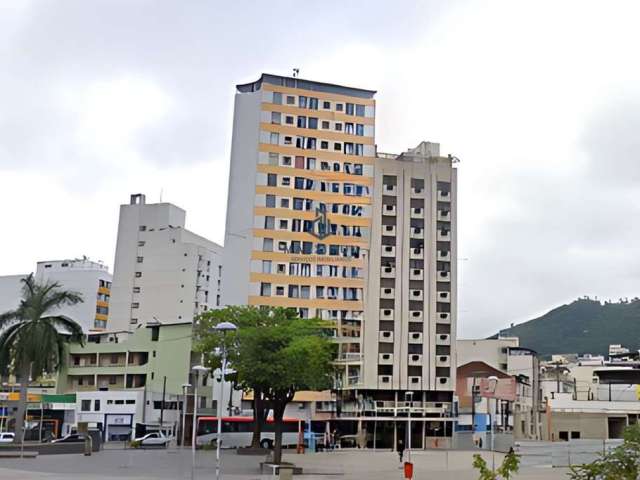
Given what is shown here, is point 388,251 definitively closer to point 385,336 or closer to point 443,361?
point 385,336

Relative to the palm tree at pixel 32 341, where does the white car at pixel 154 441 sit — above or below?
below

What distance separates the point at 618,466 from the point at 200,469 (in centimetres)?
3032

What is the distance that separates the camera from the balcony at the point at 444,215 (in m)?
88.1

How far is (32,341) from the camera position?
51719 mm

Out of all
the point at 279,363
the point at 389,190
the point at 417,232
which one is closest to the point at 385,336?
the point at 417,232

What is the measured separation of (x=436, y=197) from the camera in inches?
3474

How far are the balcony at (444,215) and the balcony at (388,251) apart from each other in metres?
6.20

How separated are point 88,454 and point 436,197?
49.4m

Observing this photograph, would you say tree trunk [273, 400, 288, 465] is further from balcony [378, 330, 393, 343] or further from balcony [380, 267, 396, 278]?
balcony [380, 267, 396, 278]

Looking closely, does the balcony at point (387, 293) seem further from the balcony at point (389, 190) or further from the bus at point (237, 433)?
the bus at point (237, 433)

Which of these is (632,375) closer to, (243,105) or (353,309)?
(353,309)

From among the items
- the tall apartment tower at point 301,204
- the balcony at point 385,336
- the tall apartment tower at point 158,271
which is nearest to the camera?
the tall apartment tower at point 301,204

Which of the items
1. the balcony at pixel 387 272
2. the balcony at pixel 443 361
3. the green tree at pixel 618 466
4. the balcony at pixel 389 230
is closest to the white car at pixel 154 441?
the balcony at pixel 387 272

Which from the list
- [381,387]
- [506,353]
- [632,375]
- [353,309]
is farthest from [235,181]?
[632,375]
